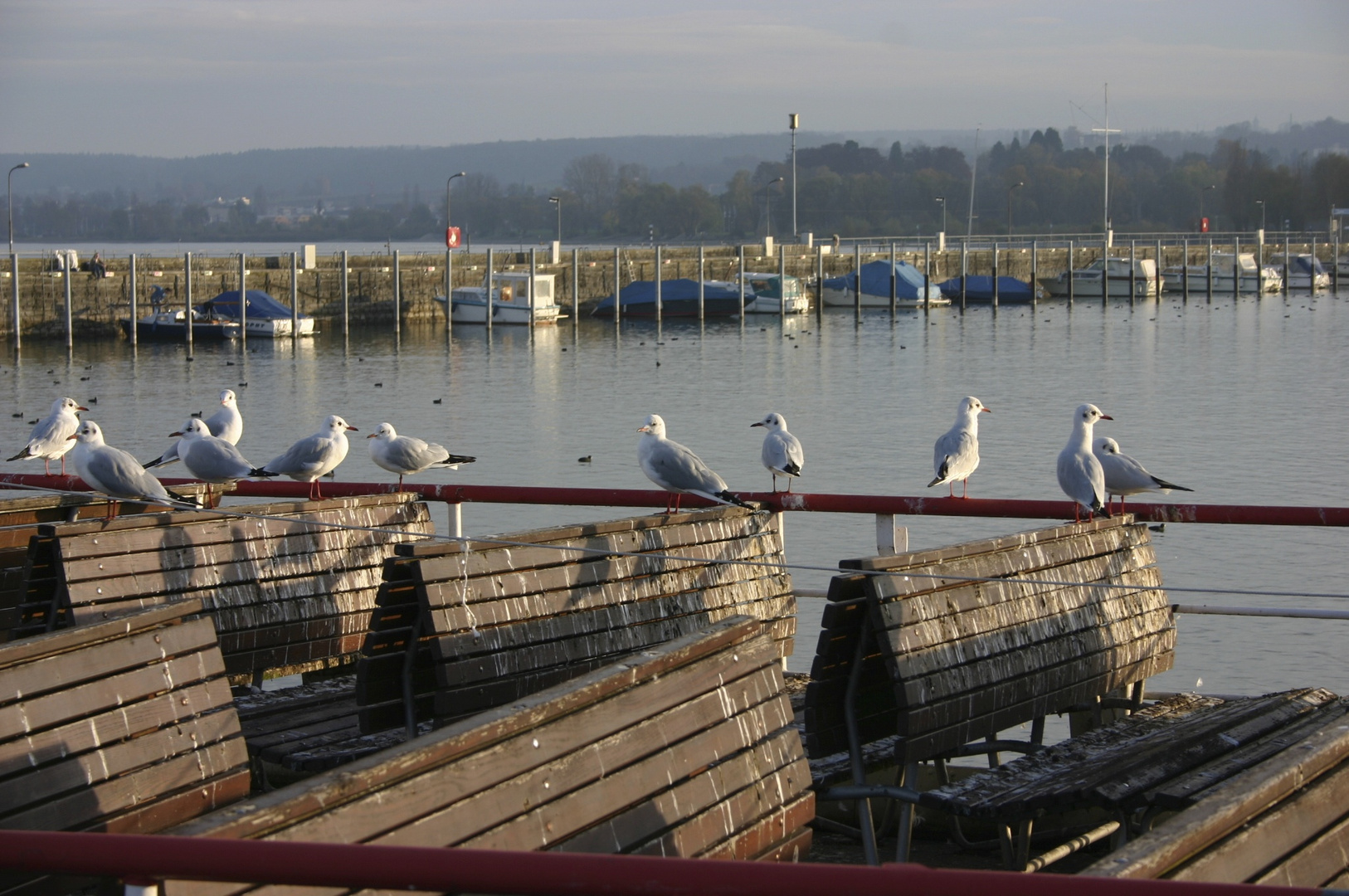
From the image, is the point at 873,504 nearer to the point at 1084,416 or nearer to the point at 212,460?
the point at 1084,416

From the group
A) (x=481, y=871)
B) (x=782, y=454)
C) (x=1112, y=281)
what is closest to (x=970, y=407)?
(x=782, y=454)

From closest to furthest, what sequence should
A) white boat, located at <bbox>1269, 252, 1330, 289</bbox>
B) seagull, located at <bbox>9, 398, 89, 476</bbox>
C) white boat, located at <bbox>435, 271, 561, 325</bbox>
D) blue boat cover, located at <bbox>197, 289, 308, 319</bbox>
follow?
Result: seagull, located at <bbox>9, 398, 89, 476</bbox> < blue boat cover, located at <bbox>197, 289, 308, 319</bbox> < white boat, located at <bbox>435, 271, 561, 325</bbox> < white boat, located at <bbox>1269, 252, 1330, 289</bbox>

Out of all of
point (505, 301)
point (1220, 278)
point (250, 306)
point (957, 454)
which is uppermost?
point (1220, 278)

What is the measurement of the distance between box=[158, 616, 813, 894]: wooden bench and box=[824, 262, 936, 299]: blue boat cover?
63.5 m

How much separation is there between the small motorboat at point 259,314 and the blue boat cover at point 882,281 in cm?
2468

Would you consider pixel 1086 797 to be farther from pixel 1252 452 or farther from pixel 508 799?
pixel 1252 452

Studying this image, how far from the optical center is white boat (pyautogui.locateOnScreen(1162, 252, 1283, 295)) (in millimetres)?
77688

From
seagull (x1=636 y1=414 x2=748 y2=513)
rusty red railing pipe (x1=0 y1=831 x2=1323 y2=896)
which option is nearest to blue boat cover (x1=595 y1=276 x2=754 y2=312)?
seagull (x1=636 y1=414 x2=748 y2=513)

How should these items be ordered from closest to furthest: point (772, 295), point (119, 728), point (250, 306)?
point (119, 728)
point (250, 306)
point (772, 295)

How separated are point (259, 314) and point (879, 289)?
92.2 ft

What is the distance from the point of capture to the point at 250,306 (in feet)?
166

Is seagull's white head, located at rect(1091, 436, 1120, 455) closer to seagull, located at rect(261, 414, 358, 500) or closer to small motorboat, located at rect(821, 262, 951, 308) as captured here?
seagull, located at rect(261, 414, 358, 500)

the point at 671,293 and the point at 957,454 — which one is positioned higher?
the point at 671,293

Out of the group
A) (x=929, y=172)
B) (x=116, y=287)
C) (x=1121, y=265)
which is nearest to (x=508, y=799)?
(x=116, y=287)
